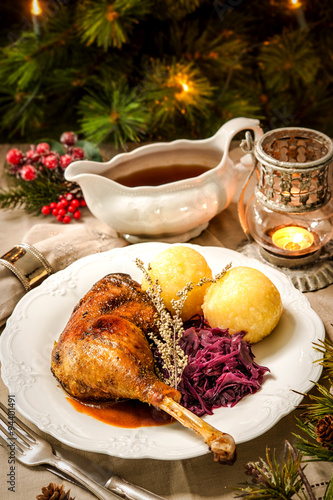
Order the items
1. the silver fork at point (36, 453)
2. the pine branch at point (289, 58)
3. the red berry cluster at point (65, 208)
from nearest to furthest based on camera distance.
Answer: the silver fork at point (36, 453) < the red berry cluster at point (65, 208) < the pine branch at point (289, 58)

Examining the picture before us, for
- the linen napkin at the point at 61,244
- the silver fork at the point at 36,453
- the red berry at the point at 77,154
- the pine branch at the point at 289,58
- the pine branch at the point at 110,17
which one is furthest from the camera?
the pine branch at the point at 289,58

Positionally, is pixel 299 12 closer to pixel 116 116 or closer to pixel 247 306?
pixel 116 116

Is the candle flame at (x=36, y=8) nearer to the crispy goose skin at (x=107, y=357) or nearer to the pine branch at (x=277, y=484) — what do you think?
the crispy goose skin at (x=107, y=357)

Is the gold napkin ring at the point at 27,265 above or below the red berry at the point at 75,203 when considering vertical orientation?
above

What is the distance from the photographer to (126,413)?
59.9 inches

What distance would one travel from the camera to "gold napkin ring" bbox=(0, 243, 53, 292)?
2031 millimetres

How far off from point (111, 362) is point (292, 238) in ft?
3.36

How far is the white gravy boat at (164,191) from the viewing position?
2148 mm

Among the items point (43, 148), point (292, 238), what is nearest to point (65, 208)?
point (43, 148)

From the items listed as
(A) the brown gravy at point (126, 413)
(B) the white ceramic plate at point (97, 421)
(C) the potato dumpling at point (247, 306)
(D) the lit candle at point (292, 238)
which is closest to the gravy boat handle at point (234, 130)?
(D) the lit candle at point (292, 238)

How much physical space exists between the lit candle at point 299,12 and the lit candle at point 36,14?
124cm

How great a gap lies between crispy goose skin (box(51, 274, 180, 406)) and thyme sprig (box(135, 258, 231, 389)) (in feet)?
0.16

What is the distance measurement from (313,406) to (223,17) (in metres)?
2.12

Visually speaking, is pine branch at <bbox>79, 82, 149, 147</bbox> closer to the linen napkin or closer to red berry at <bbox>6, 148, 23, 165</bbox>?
red berry at <bbox>6, 148, 23, 165</bbox>
